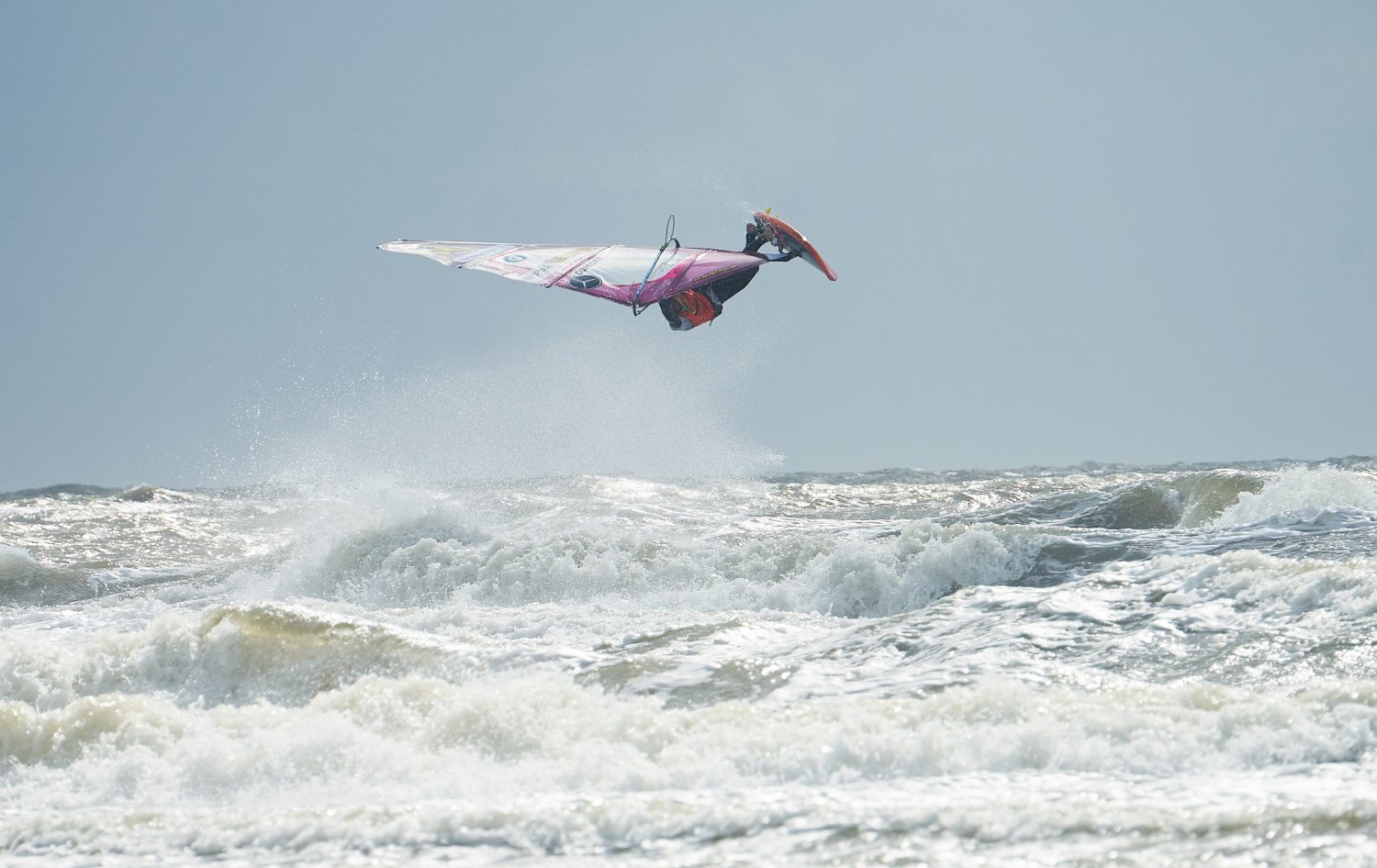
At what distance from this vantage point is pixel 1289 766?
4711 millimetres

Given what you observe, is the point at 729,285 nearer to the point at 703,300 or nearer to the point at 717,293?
the point at 717,293

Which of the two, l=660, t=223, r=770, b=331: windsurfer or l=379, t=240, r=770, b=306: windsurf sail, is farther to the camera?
l=660, t=223, r=770, b=331: windsurfer

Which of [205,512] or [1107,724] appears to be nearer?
[1107,724]

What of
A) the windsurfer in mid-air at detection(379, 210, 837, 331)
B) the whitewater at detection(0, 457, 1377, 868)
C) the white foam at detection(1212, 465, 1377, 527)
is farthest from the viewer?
the windsurfer in mid-air at detection(379, 210, 837, 331)

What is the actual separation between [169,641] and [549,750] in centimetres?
419

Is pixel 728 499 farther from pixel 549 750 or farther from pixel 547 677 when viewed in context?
pixel 549 750

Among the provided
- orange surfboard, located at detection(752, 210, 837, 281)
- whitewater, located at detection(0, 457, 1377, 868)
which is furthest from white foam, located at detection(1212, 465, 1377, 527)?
orange surfboard, located at detection(752, 210, 837, 281)

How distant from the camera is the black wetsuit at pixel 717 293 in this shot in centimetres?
1195

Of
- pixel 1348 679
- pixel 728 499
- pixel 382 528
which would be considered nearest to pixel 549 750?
pixel 1348 679

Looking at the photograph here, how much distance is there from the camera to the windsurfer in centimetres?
1193

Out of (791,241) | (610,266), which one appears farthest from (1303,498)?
(610,266)

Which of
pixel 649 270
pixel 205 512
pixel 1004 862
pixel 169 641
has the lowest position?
pixel 1004 862

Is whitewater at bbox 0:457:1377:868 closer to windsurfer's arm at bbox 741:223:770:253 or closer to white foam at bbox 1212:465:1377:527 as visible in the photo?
white foam at bbox 1212:465:1377:527

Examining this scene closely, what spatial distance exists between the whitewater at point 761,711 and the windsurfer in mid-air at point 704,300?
2435 mm
